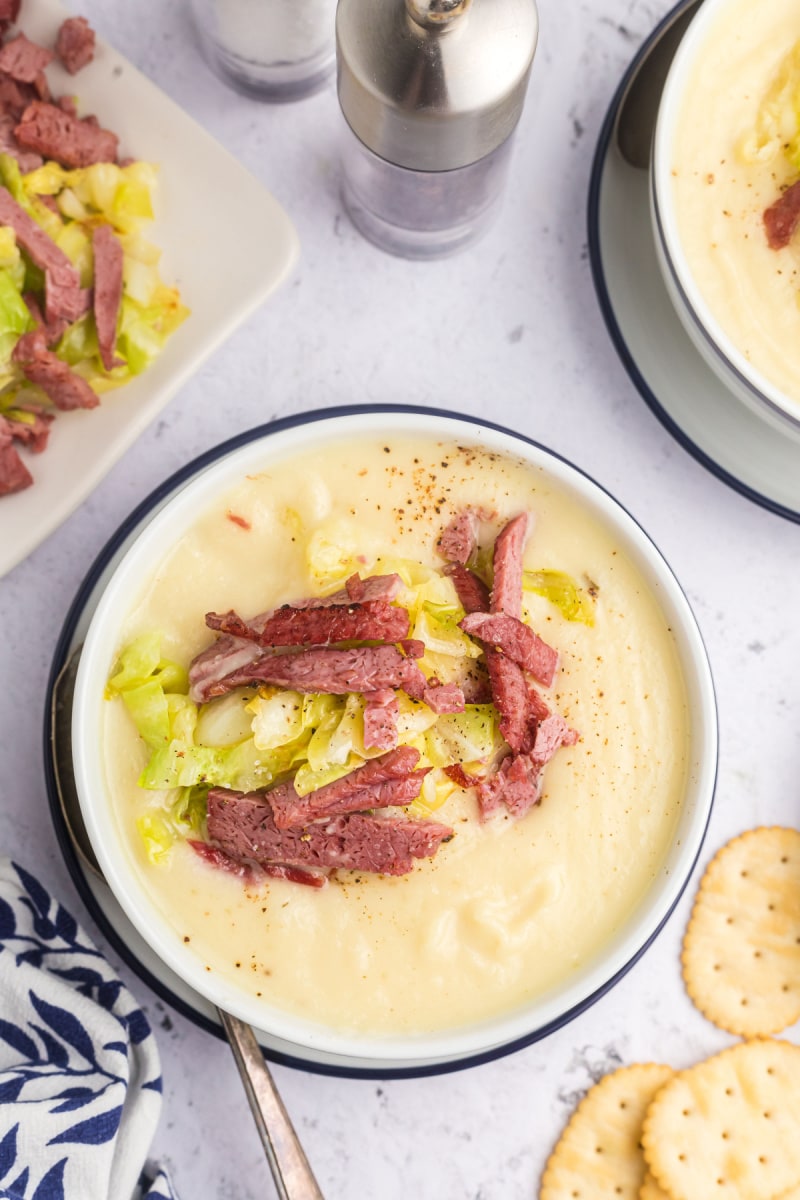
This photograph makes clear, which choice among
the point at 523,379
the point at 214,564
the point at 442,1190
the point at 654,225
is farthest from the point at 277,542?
the point at 442,1190

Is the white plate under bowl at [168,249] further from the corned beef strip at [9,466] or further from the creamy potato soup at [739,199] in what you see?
the creamy potato soup at [739,199]

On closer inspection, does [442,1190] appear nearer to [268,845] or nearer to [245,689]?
[268,845]

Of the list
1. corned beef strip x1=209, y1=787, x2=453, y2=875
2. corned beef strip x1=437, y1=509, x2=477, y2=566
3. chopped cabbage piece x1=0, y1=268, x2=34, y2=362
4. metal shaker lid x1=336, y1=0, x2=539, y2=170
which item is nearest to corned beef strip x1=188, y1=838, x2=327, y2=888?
corned beef strip x1=209, y1=787, x2=453, y2=875

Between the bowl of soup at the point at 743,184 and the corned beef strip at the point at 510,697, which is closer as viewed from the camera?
the corned beef strip at the point at 510,697

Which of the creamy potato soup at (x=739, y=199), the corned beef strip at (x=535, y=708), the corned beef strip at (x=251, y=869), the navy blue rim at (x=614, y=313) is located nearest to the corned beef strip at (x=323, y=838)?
the corned beef strip at (x=251, y=869)

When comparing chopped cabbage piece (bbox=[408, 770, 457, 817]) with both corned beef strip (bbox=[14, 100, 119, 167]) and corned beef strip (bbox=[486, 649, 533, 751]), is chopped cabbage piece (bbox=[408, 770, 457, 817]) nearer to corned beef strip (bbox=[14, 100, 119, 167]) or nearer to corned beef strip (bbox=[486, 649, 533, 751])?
corned beef strip (bbox=[486, 649, 533, 751])
